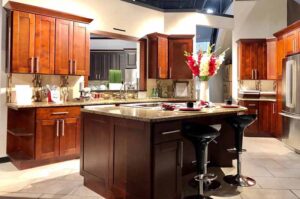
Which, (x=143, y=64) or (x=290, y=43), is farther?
(x=143, y=64)

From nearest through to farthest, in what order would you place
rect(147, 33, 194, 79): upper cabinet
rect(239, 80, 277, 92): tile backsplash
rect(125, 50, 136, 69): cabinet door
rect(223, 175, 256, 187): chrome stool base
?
rect(223, 175, 256, 187): chrome stool base → rect(147, 33, 194, 79): upper cabinet → rect(239, 80, 277, 92): tile backsplash → rect(125, 50, 136, 69): cabinet door

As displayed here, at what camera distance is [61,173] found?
11.7 feet

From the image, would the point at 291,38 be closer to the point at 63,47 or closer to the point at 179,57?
the point at 179,57

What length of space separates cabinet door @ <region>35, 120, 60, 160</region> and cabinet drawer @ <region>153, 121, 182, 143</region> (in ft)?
7.42

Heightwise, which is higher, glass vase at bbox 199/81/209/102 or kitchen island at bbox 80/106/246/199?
glass vase at bbox 199/81/209/102

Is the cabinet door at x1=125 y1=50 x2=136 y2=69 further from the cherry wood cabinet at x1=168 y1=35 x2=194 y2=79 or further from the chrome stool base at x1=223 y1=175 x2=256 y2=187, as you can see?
the chrome stool base at x1=223 y1=175 x2=256 y2=187

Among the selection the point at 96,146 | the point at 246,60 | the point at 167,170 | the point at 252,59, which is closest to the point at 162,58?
the point at 246,60

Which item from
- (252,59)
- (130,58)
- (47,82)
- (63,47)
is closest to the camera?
(63,47)

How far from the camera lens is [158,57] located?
236 inches

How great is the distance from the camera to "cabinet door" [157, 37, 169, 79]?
19.7 feet

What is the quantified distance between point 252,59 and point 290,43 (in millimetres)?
1328

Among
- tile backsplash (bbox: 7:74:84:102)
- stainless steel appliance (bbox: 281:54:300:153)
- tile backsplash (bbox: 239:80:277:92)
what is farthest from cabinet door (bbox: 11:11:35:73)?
tile backsplash (bbox: 239:80:277:92)

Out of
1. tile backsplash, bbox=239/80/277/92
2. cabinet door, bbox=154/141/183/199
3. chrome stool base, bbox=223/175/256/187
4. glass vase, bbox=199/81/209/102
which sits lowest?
chrome stool base, bbox=223/175/256/187

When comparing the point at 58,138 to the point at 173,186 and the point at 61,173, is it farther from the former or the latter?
the point at 173,186
